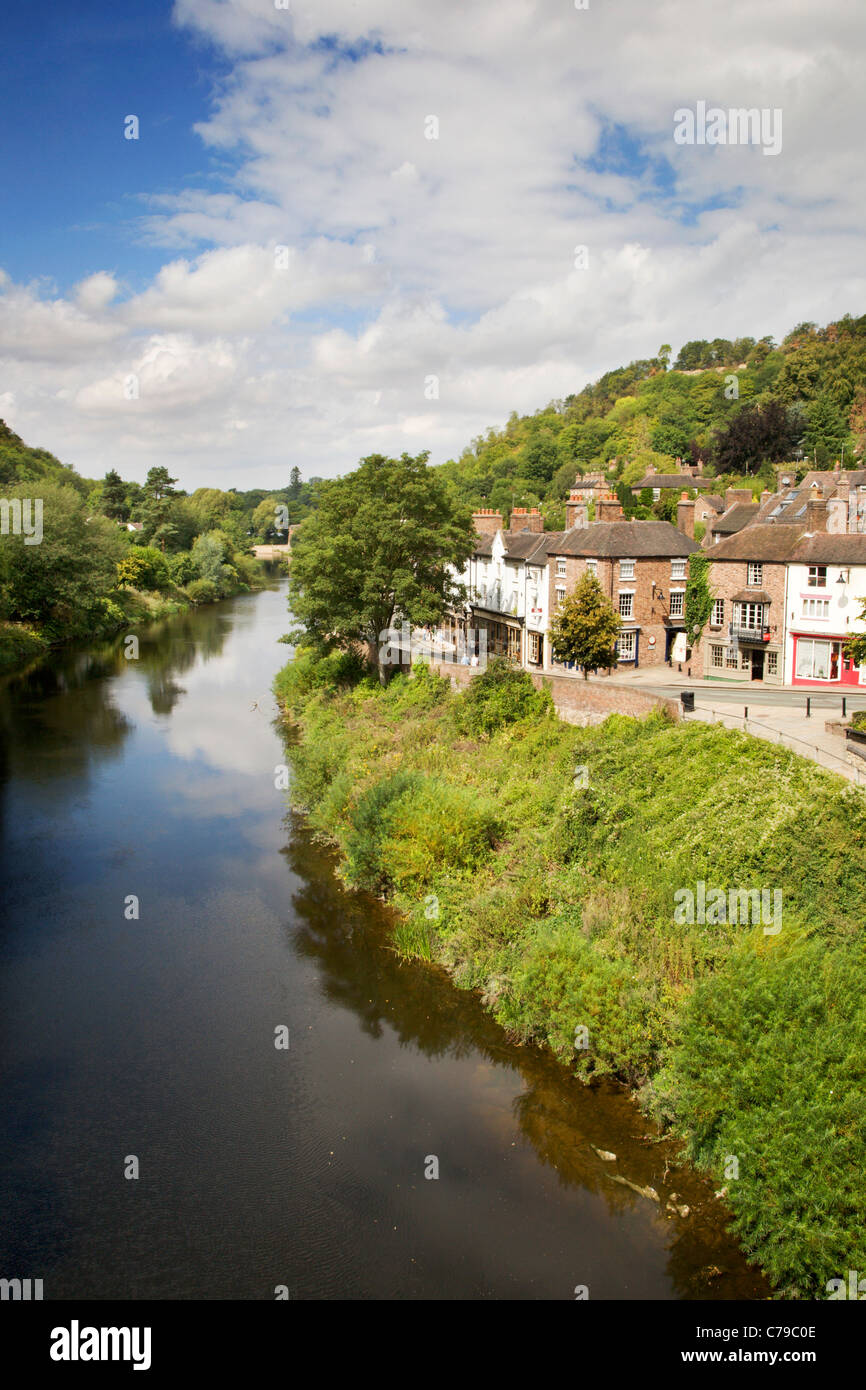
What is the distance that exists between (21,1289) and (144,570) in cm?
6843

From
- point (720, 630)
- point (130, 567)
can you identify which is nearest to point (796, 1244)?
point (720, 630)

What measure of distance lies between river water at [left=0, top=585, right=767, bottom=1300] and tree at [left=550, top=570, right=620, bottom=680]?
11.9 meters

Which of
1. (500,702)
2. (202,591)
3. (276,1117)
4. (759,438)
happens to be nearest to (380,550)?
(500,702)

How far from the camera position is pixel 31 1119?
13.2 meters

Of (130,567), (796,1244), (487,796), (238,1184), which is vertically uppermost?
(130,567)

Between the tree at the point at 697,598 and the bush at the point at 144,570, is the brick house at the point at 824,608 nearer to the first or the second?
the tree at the point at 697,598

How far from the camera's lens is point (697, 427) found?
102 meters

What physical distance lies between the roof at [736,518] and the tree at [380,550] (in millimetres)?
13314

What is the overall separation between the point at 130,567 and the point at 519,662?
43857mm

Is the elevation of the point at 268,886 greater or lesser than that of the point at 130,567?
lesser

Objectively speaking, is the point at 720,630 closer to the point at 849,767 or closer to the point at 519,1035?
the point at 849,767

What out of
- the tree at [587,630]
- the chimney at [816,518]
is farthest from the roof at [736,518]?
the tree at [587,630]
